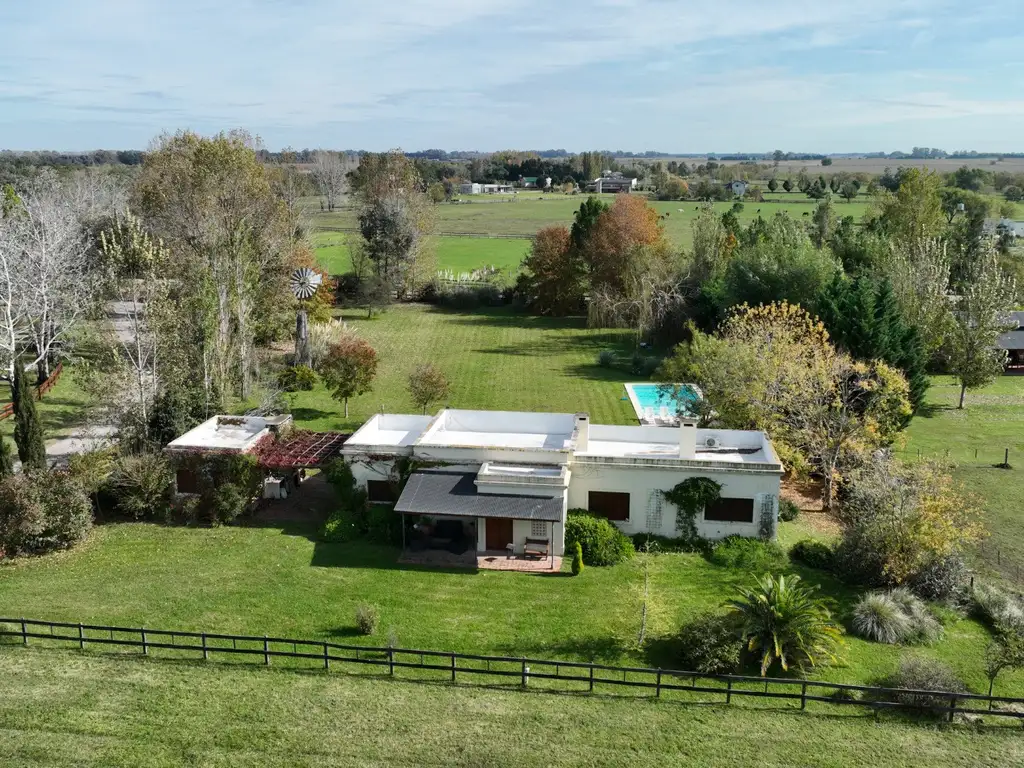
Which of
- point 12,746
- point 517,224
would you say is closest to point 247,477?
point 12,746

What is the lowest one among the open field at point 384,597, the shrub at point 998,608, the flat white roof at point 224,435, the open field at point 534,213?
the open field at point 384,597

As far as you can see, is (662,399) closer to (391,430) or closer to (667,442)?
(667,442)

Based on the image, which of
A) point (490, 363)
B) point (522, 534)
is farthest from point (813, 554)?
point (490, 363)

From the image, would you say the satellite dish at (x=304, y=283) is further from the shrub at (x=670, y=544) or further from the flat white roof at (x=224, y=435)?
the shrub at (x=670, y=544)

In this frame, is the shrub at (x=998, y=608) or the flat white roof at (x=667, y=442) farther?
the flat white roof at (x=667, y=442)

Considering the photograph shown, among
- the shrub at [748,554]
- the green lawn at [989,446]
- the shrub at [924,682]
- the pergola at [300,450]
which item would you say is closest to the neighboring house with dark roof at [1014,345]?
the green lawn at [989,446]
